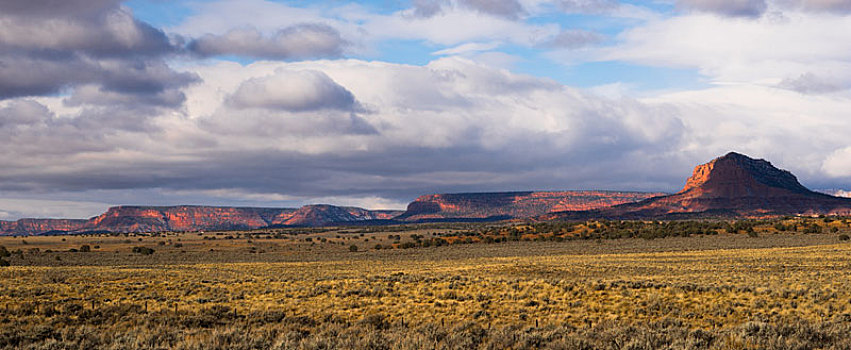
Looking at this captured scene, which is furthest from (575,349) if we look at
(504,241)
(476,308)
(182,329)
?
(504,241)

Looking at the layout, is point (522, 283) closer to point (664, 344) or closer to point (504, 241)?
point (664, 344)

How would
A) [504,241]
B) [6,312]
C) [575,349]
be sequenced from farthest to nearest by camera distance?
[504,241], [6,312], [575,349]

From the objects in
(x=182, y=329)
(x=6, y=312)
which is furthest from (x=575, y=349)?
(x=6, y=312)

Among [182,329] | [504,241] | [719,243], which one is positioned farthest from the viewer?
[504,241]

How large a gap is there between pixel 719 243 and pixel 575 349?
67.1 meters

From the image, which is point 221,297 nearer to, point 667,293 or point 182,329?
point 182,329

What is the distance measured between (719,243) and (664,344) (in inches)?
2587

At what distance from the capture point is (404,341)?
15383 mm

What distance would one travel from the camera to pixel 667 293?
24766mm

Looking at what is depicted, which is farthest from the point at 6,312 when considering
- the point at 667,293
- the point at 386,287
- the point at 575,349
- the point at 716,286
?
the point at 716,286

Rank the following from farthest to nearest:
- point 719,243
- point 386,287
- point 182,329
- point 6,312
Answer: point 719,243 < point 386,287 < point 6,312 < point 182,329

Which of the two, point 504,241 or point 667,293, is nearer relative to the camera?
point 667,293

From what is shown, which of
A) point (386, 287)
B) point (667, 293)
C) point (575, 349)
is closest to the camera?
point (575, 349)

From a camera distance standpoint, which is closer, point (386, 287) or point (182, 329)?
point (182, 329)
